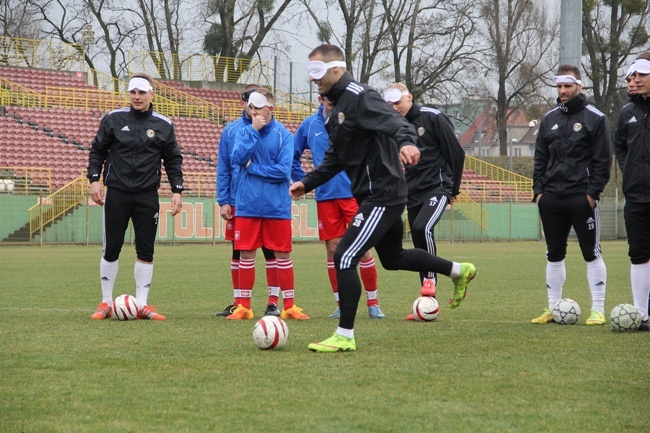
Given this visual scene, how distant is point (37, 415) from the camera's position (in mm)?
4590

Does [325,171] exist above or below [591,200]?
above

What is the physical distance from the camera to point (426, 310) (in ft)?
28.9

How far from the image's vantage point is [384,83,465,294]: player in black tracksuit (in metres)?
9.49

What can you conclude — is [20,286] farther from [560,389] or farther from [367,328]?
[560,389]

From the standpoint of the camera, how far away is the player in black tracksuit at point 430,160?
31.1ft

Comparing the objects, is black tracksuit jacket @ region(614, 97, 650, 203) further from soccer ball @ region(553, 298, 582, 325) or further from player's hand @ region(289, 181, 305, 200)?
player's hand @ region(289, 181, 305, 200)

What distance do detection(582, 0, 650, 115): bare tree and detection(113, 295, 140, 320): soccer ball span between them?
44808 millimetres

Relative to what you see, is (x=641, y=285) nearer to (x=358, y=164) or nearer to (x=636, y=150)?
(x=636, y=150)

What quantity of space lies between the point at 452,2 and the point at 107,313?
40937 mm

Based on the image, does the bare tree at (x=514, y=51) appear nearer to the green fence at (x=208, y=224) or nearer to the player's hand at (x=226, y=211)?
the green fence at (x=208, y=224)

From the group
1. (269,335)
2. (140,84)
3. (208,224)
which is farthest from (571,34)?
(208,224)

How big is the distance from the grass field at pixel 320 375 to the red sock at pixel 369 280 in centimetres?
23

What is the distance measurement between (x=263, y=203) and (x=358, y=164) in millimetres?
2426

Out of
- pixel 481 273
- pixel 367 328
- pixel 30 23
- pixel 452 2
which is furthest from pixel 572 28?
pixel 30 23
